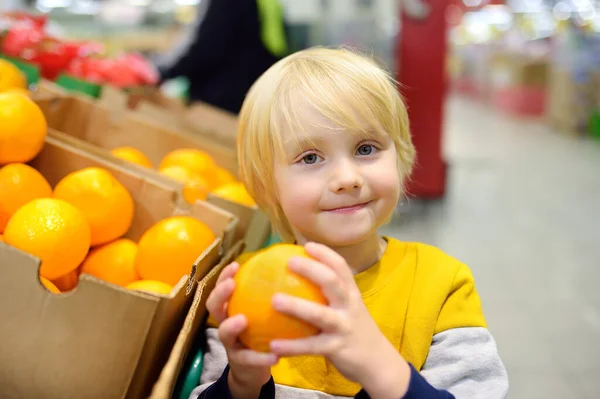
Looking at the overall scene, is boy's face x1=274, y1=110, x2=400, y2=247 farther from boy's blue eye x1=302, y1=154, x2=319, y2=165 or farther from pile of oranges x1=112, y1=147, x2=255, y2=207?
pile of oranges x1=112, y1=147, x2=255, y2=207

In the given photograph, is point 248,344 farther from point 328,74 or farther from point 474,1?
point 474,1

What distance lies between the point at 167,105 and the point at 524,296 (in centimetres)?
183

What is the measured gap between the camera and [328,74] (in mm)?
1025

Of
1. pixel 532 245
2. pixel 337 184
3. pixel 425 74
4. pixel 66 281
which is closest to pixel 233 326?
pixel 337 184

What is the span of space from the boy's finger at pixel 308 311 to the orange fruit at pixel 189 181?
2.08 feet

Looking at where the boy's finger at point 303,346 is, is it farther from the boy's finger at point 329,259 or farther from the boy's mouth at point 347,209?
the boy's mouth at point 347,209

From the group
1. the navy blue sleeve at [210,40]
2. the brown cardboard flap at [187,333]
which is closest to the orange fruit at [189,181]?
the brown cardboard flap at [187,333]

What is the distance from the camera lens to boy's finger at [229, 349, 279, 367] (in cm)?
77

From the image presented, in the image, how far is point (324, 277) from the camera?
743 mm

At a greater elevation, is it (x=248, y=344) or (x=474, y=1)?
(x=248, y=344)

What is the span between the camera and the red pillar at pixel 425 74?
4.37m

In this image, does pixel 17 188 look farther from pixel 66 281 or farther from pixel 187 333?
pixel 187 333

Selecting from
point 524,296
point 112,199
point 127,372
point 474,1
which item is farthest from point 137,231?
point 474,1

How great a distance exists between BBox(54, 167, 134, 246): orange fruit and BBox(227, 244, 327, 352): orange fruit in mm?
501
